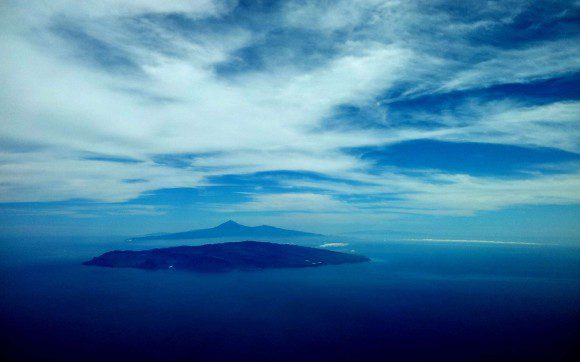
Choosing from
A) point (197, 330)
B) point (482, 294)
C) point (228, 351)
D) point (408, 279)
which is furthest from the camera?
point (408, 279)

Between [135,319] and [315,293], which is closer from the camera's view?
[135,319]

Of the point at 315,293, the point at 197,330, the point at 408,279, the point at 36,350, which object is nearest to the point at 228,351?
the point at 197,330

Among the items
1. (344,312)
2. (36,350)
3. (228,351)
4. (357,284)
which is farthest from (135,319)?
(357,284)

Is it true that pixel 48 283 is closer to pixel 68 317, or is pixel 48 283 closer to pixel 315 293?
pixel 68 317

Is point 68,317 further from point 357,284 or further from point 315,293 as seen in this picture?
point 357,284

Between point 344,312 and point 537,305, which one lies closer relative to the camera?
point 344,312

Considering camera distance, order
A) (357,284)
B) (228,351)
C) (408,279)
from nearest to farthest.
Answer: (228,351)
(357,284)
(408,279)
